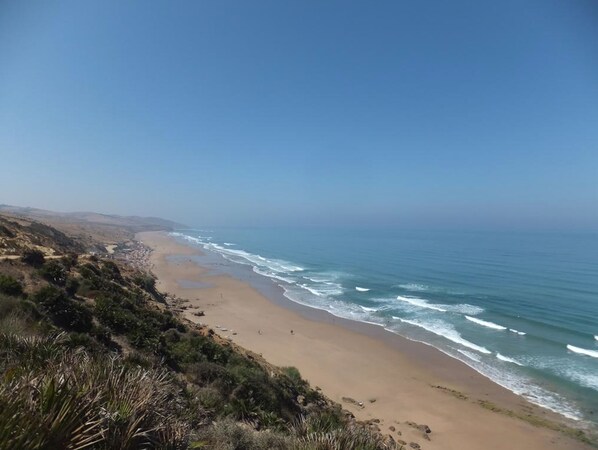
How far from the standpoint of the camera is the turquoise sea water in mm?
21484

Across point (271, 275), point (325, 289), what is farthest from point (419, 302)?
point (271, 275)

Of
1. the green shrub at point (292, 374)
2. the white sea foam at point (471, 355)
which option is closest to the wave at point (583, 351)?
the white sea foam at point (471, 355)

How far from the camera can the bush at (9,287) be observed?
41.3ft

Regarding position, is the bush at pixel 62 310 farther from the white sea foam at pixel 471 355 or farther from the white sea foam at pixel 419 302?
the white sea foam at pixel 419 302

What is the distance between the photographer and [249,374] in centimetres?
1332

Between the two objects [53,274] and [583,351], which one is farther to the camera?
[583,351]

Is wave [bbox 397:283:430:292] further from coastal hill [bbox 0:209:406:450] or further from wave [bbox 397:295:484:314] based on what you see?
coastal hill [bbox 0:209:406:450]

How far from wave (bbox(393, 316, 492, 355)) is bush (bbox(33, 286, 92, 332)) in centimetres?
2440

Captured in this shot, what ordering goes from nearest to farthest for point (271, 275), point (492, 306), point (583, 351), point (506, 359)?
point (506, 359) < point (583, 351) < point (492, 306) < point (271, 275)

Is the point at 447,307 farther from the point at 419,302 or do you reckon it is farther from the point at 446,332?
the point at 446,332

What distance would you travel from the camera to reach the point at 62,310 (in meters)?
12.7

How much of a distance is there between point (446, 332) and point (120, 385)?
29505 millimetres

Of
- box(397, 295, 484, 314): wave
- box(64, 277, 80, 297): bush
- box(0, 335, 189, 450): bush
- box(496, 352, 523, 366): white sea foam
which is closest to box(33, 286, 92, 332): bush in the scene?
box(64, 277, 80, 297): bush

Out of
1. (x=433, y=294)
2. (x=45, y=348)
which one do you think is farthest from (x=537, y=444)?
(x=433, y=294)
